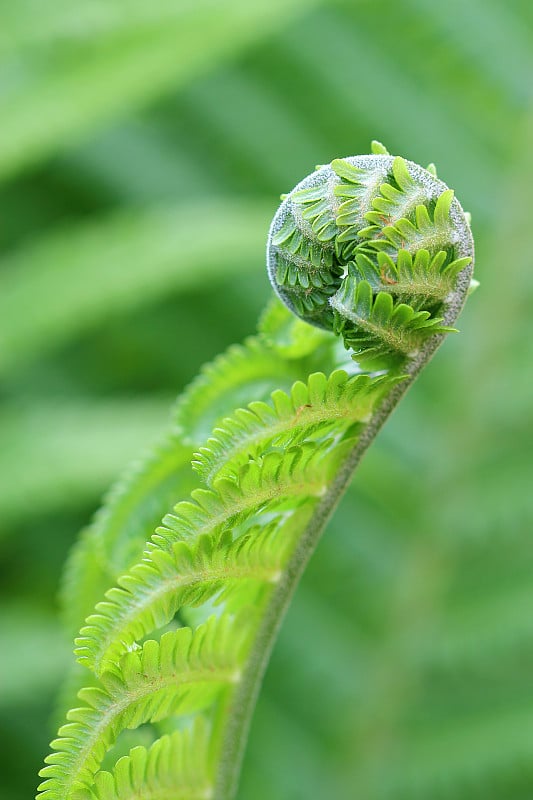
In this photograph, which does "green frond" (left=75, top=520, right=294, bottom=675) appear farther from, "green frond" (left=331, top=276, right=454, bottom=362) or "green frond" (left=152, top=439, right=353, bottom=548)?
"green frond" (left=331, top=276, right=454, bottom=362)

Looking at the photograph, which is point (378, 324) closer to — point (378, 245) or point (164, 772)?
point (378, 245)

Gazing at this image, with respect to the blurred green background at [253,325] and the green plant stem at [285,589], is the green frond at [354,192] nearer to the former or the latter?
the green plant stem at [285,589]

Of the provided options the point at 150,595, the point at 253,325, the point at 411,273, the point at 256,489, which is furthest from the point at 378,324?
the point at 253,325

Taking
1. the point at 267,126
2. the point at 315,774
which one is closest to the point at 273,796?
the point at 315,774

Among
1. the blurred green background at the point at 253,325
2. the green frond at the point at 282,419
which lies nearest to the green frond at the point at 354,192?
the green frond at the point at 282,419

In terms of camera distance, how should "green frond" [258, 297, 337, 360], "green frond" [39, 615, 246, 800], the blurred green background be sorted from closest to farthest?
1. "green frond" [39, 615, 246, 800]
2. "green frond" [258, 297, 337, 360]
3. the blurred green background

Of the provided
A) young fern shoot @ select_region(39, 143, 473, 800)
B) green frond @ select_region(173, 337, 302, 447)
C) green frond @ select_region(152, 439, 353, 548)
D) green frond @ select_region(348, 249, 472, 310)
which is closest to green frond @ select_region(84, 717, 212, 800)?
young fern shoot @ select_region(39, 143, 473, 800)

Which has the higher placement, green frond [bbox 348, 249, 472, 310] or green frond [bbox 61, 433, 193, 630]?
green frond [bbox 348, 249, 472, 310]
